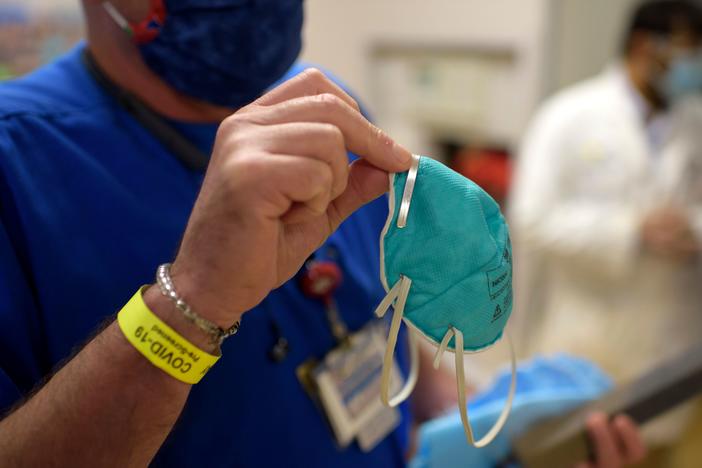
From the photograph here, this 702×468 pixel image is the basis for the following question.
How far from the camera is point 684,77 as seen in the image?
1.64 meters

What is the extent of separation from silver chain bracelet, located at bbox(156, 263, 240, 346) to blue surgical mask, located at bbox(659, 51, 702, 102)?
1.66 m

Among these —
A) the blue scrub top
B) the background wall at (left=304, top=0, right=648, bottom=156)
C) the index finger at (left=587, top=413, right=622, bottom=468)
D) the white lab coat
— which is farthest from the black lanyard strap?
the background wall at (left=304, top=0, right=648, bottom=156)

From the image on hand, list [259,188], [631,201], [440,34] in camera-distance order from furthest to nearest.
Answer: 1. [440,34]
2. [631,201]
3. [259,188]

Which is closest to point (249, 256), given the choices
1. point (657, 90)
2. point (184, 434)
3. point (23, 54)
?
point (184, 434)

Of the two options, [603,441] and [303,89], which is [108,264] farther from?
[603,441]

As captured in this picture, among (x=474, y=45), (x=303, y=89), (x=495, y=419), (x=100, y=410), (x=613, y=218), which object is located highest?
(x=303, y=89)

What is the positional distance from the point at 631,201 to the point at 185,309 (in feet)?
5.28

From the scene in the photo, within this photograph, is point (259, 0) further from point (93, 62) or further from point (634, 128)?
point (634, 128)

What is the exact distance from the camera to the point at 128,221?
673mm

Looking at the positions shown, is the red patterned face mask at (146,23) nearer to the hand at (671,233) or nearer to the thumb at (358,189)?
the thumb at (358,189)

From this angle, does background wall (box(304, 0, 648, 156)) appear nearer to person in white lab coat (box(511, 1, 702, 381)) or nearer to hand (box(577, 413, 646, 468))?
person in white lab coat (box(511, 1, 702, 381))

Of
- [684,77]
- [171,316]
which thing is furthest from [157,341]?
[684,77]

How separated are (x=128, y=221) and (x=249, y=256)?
→ 0.28 m

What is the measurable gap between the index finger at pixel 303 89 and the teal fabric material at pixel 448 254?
10 centimetres
